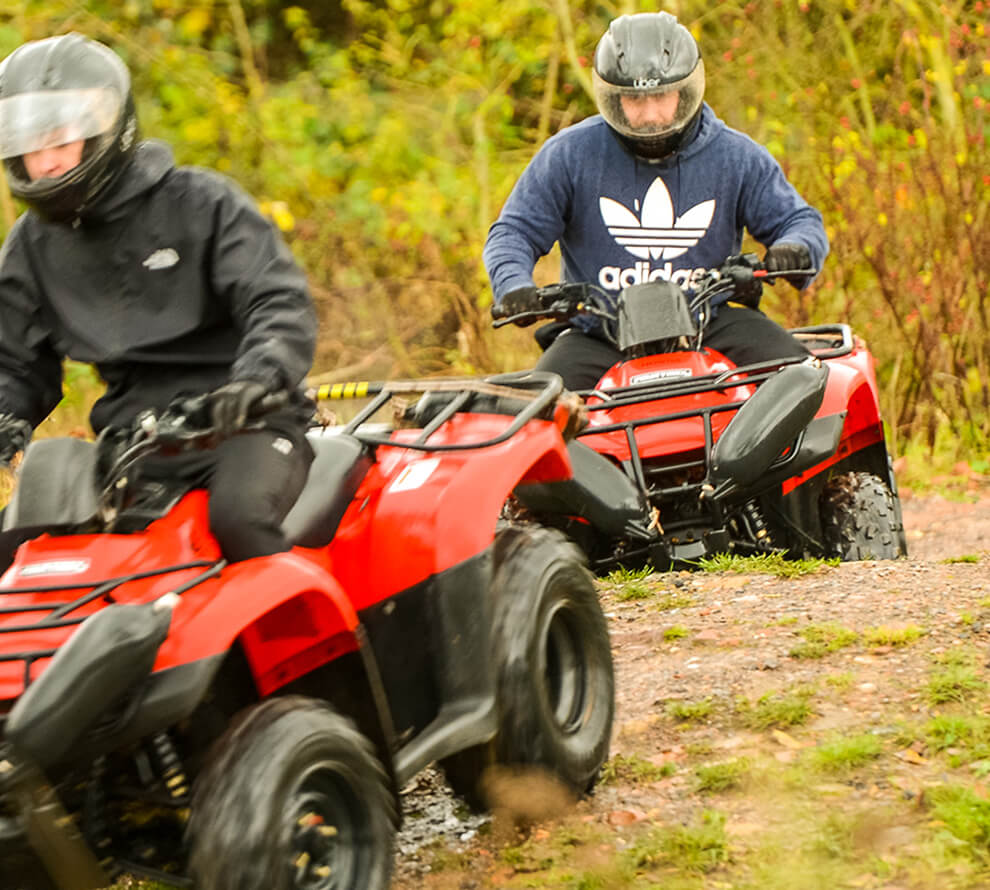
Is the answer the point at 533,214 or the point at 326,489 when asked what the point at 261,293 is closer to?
the point at 326,489

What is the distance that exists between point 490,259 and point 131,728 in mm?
4080

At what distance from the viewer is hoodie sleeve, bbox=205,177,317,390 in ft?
10.5

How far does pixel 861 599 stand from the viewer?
16.8ft

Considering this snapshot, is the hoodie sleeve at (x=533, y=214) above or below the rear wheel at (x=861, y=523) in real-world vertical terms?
above

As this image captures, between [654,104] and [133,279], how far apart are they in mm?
3333

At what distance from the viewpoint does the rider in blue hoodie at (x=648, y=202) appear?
20.6 feet

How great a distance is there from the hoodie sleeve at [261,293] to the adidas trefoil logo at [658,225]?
3121 millimetres

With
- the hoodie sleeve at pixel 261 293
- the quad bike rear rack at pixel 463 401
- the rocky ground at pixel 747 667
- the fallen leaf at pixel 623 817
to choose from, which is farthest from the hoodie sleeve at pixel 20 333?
the fallen leaf at pixel 623 817

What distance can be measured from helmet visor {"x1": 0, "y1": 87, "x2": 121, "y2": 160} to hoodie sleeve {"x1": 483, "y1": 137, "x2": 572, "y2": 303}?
3337 mm

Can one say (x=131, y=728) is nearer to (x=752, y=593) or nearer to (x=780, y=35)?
(x=752, y=593)

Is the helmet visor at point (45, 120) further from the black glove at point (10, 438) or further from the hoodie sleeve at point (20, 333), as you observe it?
the black glove at point (10, 438)

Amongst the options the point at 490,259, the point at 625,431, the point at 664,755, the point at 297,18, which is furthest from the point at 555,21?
the point at 664,755

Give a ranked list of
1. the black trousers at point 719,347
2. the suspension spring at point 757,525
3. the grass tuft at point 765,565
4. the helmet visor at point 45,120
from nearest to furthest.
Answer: the helmet visor at point 45,120, the grass tuft at point 765,565, the suspension spring at point 757,525, the black trousers at point 719,347

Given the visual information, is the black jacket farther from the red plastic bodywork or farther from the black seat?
the red plastic bodywork
